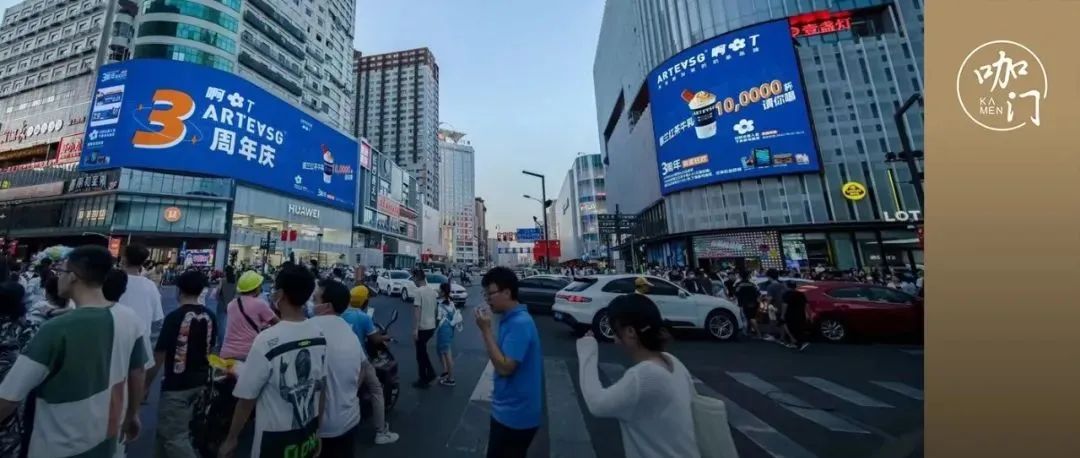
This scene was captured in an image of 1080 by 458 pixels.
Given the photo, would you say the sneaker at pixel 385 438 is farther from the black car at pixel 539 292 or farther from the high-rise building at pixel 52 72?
the high-rise building at pixel 52 72

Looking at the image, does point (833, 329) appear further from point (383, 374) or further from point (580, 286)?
point (383, 374)

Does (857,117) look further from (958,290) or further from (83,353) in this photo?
(83,353)

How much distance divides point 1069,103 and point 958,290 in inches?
56.7

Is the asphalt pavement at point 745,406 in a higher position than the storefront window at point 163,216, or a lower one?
lower

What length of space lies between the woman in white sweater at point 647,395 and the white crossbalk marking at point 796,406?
14.1 feet

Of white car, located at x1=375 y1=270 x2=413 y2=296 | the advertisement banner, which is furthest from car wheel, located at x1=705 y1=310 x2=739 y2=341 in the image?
the advertisement banner

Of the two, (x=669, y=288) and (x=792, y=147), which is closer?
(x=669, y=288)

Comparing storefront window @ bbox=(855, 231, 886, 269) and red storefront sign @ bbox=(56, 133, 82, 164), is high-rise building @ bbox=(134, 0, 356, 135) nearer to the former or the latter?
red storefront sign @ bbox=(56, 133, 82, 164)

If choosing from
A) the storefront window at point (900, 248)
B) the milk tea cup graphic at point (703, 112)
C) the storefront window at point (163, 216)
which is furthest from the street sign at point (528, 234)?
the storefront window at point (163, 216)

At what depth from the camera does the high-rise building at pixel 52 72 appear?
46062mm

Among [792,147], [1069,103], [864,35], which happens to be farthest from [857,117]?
[1069,103]

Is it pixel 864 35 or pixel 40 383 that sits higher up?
pixel 864 35

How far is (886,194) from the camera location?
98.0ft

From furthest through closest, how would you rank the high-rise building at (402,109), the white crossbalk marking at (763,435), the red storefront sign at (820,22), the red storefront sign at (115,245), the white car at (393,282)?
the high-rise building at (402,109), the red storefront sign at (820,22), the red storefront sign at (115,245), the white car at (393,282), the white crossbalk marking at (763,435)
